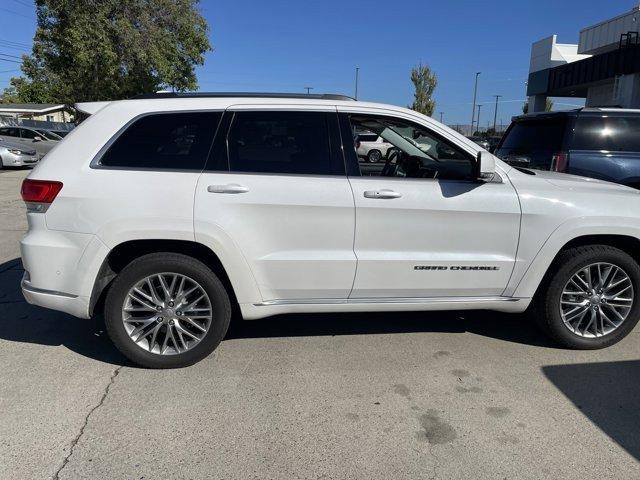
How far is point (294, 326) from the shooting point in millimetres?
4504

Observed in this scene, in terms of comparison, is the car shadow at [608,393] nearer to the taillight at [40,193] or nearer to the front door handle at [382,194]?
the front door handle at [382,194]

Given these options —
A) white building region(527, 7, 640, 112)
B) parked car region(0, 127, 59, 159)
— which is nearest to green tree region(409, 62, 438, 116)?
Result: white building region(527, 7, 640, 112)

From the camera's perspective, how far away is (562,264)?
3912 mm

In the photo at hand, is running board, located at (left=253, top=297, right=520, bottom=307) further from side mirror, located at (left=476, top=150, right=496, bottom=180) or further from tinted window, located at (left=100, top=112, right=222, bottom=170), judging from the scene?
tinted window, located at (left=100, top=112, right=222, bottom=170)

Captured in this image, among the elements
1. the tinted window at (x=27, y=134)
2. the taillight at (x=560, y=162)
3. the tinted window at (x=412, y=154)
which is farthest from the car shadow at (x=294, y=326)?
the tinted window at (x=27, y=134)

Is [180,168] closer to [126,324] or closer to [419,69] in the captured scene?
[126,324]

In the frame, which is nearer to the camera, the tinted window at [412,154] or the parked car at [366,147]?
the tinted window at [412,154]

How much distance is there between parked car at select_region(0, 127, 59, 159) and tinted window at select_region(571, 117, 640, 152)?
64.6ft

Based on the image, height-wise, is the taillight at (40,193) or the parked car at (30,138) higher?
the taillight at (40,193)

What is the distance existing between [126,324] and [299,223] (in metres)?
1.40

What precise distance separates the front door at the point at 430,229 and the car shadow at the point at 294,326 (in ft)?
2.44

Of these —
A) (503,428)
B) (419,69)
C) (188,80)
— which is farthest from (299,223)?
(419,69)

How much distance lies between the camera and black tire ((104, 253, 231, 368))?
3496mm

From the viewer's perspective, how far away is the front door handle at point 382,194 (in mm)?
3570
